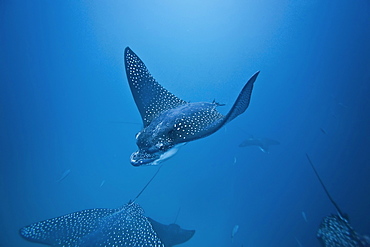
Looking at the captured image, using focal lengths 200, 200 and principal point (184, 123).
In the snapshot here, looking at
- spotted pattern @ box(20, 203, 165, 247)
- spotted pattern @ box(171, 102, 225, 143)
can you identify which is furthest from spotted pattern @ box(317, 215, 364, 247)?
spotted pattern @ box(20, 203, 165, 247)

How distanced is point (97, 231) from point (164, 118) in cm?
Answer: 270

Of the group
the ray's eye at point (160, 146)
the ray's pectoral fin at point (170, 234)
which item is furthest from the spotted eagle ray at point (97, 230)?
the ray's pectoral fin at point (170, 234)

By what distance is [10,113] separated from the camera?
16.0 metres

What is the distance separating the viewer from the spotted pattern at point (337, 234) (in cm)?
323

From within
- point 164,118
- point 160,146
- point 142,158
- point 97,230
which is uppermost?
point 164,118

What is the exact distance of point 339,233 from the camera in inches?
136

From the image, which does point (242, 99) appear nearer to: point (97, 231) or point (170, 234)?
point (97, 231)

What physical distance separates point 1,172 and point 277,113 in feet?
80.2

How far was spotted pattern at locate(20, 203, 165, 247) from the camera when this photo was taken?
3.91 m

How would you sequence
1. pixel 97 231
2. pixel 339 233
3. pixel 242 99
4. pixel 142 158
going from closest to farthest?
1. pixel 242 99
2. pixel 142 158
3. pixel 339 233
4. pixel 97 231

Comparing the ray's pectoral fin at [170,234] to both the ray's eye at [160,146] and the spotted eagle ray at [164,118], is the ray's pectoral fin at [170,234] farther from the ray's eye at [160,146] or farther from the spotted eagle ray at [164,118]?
the ray's eye at [160,146]

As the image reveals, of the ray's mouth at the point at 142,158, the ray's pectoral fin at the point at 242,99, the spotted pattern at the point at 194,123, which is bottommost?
the ray's mouth at the point at 142,158

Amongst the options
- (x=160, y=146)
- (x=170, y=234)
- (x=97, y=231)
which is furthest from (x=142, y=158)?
(x=170, y=234)

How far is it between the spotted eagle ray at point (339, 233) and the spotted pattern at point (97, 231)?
3.03 metres
